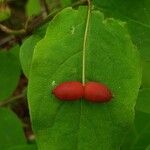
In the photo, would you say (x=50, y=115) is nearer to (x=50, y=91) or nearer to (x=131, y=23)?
(x=50, y=91)

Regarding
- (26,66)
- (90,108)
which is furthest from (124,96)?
(26,66)

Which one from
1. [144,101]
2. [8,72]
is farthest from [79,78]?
[8,72]

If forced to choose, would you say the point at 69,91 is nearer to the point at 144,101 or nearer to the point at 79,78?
the point at 79,78

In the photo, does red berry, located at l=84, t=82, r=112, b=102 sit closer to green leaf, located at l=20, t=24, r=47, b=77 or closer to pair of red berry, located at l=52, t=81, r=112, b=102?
pair of red berry, located at l=52, t=81, r=112, b=102

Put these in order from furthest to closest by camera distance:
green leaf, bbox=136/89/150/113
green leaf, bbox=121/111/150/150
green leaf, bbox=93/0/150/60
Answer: green leaf, bbox=121/111/150/150 < green leaf, bbox=136/89/150/113 < green leaf, bbox=93/0/150/60

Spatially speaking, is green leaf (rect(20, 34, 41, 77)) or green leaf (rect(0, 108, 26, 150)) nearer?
green leaf (rect(20, 34, 41, 77))

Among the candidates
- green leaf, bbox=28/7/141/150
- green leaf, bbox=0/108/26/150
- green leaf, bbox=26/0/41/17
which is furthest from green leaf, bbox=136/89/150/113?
green leaf, bbox=26/0/41/17

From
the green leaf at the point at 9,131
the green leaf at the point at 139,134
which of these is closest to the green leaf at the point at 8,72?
the green leaf at the point at 9,131
